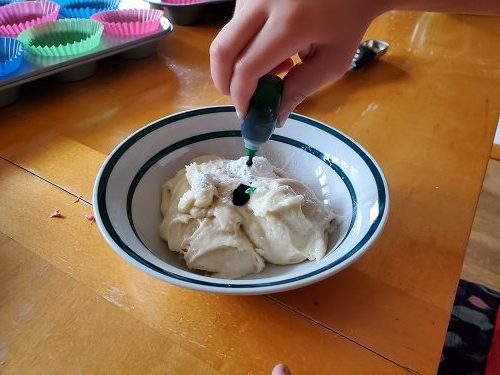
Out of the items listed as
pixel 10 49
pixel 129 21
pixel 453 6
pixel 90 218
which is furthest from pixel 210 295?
pixel 129 21

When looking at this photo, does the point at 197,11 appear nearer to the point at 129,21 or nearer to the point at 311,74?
the point at 129,21

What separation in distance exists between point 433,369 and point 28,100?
83 cm

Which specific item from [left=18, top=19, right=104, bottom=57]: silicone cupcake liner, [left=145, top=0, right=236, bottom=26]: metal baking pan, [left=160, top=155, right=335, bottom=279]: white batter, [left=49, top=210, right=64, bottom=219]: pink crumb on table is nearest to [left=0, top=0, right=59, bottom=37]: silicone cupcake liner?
[left=18, top=19, right=104, bottom=57]: silicone cupcake liner

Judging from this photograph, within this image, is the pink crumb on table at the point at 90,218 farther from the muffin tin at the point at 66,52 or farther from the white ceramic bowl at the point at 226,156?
the muffin tin at the point at 66,52

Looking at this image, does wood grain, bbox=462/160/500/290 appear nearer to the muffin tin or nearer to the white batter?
the white batter

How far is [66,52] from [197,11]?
1.37 feet

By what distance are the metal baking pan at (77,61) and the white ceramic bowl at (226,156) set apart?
1.23ft

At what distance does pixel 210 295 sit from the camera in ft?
1.73

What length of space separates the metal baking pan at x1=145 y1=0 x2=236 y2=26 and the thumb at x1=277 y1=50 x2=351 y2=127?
0.77m

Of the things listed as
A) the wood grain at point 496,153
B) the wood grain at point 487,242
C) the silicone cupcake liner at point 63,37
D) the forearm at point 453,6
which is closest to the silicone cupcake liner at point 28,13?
the silicone cupcake liner at point 63,37

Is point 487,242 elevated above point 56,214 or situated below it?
below

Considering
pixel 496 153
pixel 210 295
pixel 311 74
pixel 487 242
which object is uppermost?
pixel 311 74

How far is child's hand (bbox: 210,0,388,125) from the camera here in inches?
16.6

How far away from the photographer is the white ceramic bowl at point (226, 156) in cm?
46
